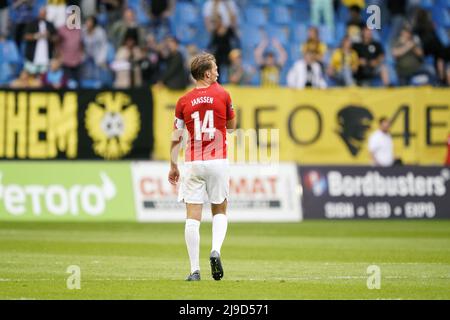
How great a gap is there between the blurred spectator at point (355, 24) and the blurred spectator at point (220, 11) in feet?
9.71

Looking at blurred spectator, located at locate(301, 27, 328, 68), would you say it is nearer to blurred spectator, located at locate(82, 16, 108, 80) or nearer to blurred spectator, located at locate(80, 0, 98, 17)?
blurred spectator, located at locate(82, 16, 108, 80)

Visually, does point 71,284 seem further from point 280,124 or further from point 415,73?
point 415,73

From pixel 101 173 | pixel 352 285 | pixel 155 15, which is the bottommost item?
pixel 352 285

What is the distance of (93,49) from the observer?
94.3 feet

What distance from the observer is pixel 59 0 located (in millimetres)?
29156

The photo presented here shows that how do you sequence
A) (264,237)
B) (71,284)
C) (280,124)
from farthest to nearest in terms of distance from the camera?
(280,124) < (264,237) < (71,284)

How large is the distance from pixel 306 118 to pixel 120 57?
480 centimetres

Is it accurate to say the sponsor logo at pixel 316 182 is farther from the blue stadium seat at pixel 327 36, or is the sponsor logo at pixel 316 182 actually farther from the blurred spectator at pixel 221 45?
the blue stadium seat at pixel 327 36

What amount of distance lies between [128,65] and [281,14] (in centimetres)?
504

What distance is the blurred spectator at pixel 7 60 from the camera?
28.8 m

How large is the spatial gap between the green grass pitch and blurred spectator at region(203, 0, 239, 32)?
670 centimetres

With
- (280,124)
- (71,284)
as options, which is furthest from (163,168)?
(71,284)

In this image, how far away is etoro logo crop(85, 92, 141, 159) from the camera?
88.7 feet

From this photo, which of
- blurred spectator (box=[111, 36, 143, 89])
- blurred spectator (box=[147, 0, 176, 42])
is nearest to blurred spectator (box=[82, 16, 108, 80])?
blurred spectator (box=[111, 36, 143, 89])
